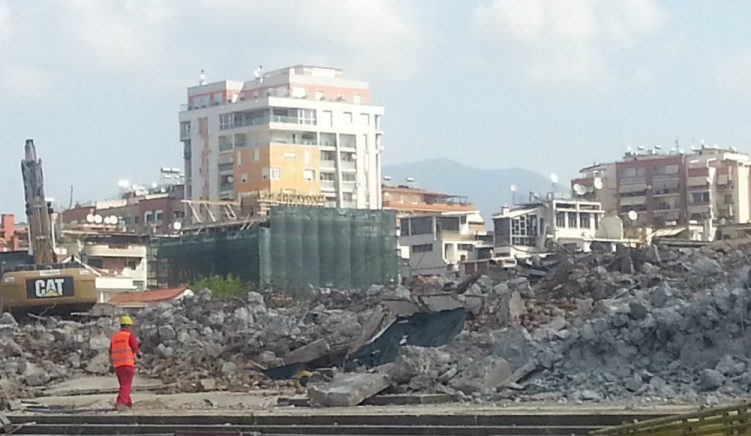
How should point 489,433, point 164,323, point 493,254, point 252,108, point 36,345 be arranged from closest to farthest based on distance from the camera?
1. point 489,433
2. point 36,345
3. point 164,323
4. point 493,254
5. point 252,108

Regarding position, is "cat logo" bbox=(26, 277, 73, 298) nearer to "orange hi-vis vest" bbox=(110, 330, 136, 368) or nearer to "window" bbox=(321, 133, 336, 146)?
"orange hi-vis vest" bbox=(110, 330, 136, 368)

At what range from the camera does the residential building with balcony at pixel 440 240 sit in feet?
316

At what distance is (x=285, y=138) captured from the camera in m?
108

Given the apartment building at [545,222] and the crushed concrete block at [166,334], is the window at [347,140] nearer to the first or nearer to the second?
the apartment building at [545,222]

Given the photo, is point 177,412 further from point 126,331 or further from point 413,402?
point 413,402

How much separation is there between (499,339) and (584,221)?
78.9 metres

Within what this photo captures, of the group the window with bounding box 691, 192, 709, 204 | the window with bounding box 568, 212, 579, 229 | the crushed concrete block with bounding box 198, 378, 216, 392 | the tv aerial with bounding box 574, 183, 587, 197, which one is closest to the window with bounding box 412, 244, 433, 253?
the window with bounding box 568, 212, 579, 229

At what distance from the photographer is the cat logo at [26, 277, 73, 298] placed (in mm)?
45406

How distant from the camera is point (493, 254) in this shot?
92.8 m

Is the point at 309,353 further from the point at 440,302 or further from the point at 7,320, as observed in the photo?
the point at 7,320

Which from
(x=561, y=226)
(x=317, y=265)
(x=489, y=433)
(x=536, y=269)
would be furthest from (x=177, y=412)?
(x=561, y=226)

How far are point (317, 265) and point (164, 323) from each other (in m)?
34.6

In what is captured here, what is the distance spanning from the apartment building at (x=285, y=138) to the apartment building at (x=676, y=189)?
15.5m

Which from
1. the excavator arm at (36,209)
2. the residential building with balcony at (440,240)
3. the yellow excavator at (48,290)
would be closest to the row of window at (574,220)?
the residential building with balcony at (440,240)
